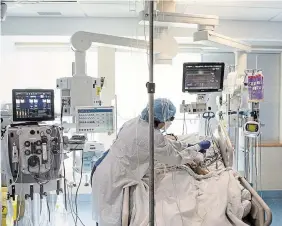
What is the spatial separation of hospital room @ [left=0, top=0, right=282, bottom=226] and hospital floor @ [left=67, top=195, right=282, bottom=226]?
28mm

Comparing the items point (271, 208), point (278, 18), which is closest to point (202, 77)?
point (278, 18)

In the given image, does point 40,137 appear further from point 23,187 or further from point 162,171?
point 162,171

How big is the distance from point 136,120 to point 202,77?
32.2 inches

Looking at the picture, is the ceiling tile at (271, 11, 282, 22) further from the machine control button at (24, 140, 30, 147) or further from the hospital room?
the machine control button at (24, 140, 30, 147)

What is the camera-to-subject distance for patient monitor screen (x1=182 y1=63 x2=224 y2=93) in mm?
3145

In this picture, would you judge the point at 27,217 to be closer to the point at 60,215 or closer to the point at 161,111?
the point at 60,215

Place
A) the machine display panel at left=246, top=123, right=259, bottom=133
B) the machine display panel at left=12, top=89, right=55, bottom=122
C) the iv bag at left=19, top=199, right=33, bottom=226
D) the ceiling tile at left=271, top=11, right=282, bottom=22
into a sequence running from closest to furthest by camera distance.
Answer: the machine display panel at left=12, top=89, right=55, bottom=122 → the iv bag at left=19, top=199, right=33, bottom=226 → the machine display panel at left=246, top=123, right=259, bottom=133 → the ceiling tile at left=271, top=11, right=282, bottom=22

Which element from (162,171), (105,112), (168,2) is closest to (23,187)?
(105,112)

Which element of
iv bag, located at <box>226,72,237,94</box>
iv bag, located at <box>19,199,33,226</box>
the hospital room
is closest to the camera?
the hospital room

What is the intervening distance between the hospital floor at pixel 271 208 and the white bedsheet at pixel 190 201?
6.04 feet

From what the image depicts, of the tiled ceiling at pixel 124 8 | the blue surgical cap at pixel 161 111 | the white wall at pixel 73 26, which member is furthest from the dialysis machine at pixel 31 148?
the white wall at pixel 73 26

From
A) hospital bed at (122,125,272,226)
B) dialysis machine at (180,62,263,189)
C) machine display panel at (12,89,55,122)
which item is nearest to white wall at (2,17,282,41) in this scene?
dialysis machine at (180,62,263,189)

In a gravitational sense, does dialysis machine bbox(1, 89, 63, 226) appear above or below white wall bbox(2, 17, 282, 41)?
below

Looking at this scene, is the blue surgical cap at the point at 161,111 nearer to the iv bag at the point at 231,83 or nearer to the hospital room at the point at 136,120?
the hospital room at the point at 136,120
